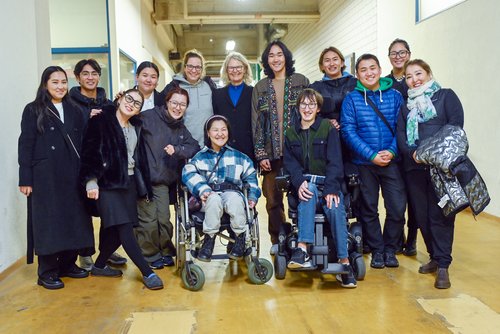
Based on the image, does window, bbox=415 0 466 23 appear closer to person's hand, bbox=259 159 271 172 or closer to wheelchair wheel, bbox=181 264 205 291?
person's hand, bbox=259 159 271 172

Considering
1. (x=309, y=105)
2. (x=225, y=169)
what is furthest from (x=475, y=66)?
(x=225, y=169)

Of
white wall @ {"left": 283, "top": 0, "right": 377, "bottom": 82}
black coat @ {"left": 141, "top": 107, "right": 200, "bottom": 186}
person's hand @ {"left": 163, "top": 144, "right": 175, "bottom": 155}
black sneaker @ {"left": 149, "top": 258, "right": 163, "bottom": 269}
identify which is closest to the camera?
person's hand @ {"left": 163, "top": 144, "right": 175, "bottom": 155}

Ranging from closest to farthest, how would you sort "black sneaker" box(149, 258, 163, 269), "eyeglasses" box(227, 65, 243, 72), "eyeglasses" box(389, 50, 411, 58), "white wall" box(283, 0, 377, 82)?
"black sneaker" box(149, 258, 163, 269)
"eyeglasses" box(227, 65, 243, 72)
"eyeglasses" box(389, 50, 411, 58)
"white wall" box(283, 0, 377, 82)

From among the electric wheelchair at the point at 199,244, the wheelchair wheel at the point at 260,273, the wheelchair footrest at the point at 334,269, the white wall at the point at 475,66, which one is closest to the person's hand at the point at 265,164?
the electric wheelchair at the point at 199,244

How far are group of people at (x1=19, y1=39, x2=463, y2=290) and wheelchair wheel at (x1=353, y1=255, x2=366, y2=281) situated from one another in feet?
0.44

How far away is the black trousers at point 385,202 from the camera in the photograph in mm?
3357

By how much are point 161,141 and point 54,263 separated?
1140 millimetres

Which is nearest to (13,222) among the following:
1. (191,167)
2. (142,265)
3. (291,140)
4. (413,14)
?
(142,265)

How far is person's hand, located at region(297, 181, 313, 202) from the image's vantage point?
2986 millimetres

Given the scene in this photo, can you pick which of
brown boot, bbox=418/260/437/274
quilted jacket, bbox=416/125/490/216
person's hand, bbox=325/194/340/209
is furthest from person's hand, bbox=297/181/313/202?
brown boot, bbox=418/260/437/274

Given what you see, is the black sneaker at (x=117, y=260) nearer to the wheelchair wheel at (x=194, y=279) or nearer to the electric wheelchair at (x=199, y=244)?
the electric wheelchair at (x=199, y=244)

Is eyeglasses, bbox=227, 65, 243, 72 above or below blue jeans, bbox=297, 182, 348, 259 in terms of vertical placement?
above

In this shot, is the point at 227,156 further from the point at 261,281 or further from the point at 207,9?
the point at 207,9

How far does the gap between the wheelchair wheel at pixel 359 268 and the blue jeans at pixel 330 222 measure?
0.62 ft
